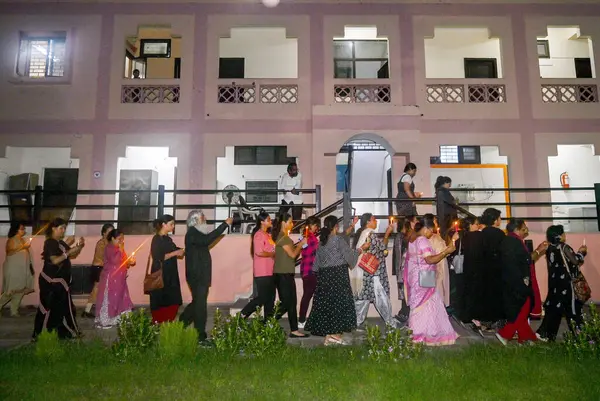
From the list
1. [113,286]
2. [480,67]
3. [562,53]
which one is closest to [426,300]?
[113,286]

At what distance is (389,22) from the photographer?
13109 millimetres

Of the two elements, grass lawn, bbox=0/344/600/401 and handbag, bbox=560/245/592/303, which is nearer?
grass lawn, bbox=0/344/600/401

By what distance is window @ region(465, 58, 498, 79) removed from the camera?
46.7ft

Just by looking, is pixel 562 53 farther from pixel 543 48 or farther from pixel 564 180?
pixel 564 180

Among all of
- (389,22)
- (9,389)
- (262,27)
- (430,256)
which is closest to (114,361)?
(9,389)

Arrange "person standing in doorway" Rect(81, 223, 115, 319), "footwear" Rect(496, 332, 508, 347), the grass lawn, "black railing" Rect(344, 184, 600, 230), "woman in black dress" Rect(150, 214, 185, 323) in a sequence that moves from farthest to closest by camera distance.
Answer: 1. "black railing" Rect(344, 184, 600, 230)
2. "person standing in doorway" Rect(81, 223, 115, 319)
3. "woman in black dress" Rect(150, 214, 185, 323)
4. "footwear" Rect(496, 332, 508, 347)
5. the grass lawn

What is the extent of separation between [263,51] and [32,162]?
7.96 metres

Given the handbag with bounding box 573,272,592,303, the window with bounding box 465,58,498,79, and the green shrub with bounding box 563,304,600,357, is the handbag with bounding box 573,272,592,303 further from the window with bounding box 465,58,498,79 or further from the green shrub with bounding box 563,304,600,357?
the window with bounding box 465,58,498,79

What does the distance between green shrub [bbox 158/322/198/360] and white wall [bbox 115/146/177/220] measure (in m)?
8.60

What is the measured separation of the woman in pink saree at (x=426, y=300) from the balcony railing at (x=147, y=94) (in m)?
8.83

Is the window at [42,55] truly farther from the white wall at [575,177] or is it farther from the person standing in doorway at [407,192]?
the white wall at [575,177]

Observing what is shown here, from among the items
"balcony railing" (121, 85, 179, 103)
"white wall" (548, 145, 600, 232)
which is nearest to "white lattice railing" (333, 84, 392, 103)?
"balcony railing" (121, 85, 179, 103)

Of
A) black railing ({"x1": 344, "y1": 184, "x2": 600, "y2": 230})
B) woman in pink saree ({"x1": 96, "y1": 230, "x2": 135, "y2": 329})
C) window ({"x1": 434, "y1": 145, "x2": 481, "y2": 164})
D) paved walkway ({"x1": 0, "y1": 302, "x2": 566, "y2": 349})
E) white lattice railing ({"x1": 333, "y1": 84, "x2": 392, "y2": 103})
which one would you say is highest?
white lattice railing ({"x1": 333, "y1": 84, "x2": 392, "y2": 103})

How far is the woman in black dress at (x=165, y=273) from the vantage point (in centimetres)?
698
